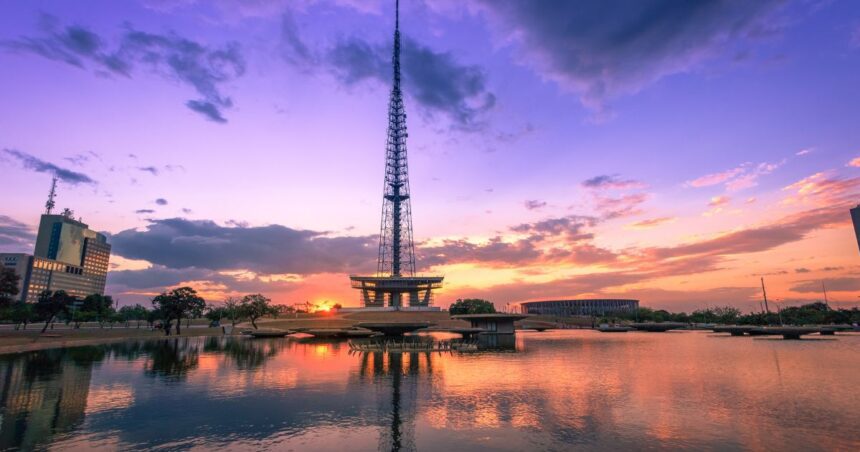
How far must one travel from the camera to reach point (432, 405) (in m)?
30.6

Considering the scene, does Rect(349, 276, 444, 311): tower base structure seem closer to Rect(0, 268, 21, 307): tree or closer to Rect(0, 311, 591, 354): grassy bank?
Rect(0, 311, 591, 354): grassy bank

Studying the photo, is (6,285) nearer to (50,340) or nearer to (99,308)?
(50,340)

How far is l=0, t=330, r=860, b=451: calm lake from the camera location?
22.5 meters

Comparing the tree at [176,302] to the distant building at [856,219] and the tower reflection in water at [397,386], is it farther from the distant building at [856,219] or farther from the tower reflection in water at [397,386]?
the distant building at [856,219]

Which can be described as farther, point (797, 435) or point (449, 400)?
point (449, 400)

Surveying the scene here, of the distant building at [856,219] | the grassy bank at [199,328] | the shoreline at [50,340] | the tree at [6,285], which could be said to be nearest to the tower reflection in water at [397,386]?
the shoreline at [50,340]

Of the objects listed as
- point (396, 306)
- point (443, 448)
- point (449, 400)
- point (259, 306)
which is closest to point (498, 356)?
point (449, 400)

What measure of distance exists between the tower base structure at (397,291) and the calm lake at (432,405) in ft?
399

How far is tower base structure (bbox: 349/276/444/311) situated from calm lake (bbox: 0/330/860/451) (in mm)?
121546

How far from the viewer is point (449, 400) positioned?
32.2 meters

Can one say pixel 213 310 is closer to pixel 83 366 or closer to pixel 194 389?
pixel 83 366

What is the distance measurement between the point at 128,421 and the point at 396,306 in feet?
504

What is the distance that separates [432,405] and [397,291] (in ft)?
504

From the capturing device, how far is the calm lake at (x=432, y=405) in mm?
22547
